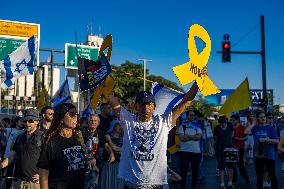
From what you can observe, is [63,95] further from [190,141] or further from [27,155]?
[27,155]

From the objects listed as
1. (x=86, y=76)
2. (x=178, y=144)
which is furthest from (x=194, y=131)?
(x=86, y=76)

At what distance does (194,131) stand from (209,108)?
58.5 metres

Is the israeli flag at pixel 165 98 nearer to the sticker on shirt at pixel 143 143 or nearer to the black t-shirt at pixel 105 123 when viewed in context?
the black t-shirt at pixel 105 123

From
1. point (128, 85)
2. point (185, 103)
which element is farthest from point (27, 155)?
point (128, 85)

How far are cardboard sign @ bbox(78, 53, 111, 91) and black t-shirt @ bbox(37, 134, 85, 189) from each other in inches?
49.7

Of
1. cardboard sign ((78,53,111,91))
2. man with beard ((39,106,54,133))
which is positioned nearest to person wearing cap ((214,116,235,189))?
man with beard ((39,106,54,133))

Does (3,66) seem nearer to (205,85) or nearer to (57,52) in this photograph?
(57,52)

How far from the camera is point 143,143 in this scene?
4.23 meters

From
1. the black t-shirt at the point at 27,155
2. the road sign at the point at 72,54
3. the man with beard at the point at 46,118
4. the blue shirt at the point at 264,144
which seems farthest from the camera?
the road sign at the point at 72,54

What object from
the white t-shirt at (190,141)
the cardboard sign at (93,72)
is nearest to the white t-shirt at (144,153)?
the cardboard sign at (93,72)

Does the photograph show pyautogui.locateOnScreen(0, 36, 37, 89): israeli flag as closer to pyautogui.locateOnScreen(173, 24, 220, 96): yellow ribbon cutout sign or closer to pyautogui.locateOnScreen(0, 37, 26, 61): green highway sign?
pyautogui.locateOnScreen(0, 37, 26, 61): green highway sign

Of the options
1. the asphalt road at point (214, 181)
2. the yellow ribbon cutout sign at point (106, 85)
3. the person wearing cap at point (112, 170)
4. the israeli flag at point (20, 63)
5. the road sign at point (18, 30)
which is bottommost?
the asphalt road at point (214, 181)

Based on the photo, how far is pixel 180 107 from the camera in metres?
4.45

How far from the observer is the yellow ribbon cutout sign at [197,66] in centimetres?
420
